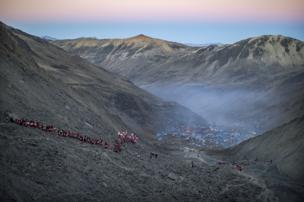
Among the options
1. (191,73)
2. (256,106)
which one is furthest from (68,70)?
(191,73)

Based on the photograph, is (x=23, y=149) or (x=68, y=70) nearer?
(x=23, y=149)

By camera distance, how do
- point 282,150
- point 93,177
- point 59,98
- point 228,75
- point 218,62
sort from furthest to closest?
1. point 218,62
2. point 228,75
3. point 282,150
4. point 59,98
5. point 93,177

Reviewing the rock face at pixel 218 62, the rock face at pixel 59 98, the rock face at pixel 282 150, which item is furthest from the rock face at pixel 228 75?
the rock face at pixel 282 150

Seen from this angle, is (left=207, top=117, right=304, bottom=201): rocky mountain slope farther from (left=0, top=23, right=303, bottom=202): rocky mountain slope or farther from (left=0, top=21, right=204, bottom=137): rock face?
(left=0, top=21, right=204, bottom=137): rock face

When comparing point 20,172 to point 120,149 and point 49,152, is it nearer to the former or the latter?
point 49,152

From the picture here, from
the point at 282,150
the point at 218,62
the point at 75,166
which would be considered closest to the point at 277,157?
the point at 282,150

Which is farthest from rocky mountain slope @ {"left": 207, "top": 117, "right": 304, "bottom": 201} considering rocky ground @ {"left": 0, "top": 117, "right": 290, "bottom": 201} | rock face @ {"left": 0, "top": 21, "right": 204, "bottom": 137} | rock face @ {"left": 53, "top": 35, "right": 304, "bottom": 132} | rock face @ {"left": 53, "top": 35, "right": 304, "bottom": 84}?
rock face @ {"left": 53, "top": 35, "right": 304, "bottom": 84}

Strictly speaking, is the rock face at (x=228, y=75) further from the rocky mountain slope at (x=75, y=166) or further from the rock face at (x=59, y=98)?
the rocky mountain slope at (x=75, y=166)

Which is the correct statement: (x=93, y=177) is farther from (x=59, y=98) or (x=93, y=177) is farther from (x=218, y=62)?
(x=218, y=62)
